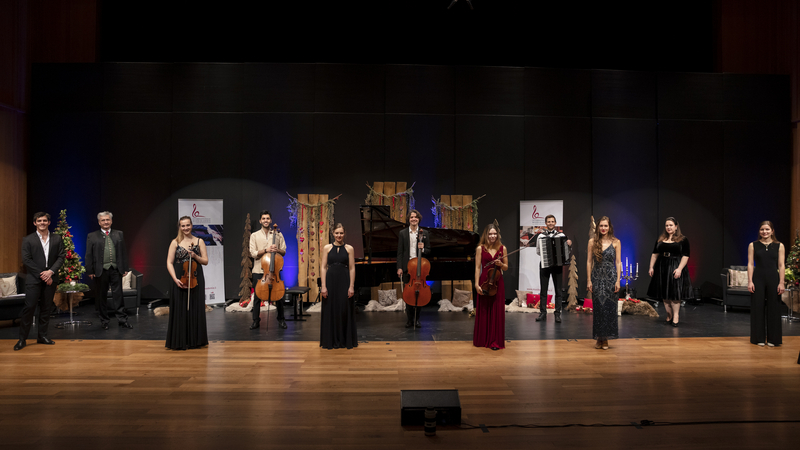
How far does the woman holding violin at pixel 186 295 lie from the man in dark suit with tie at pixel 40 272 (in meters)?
1.47

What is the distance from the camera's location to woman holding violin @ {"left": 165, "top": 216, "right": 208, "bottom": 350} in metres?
5.12

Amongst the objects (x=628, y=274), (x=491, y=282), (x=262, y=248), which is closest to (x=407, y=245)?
(x=491, y=282)

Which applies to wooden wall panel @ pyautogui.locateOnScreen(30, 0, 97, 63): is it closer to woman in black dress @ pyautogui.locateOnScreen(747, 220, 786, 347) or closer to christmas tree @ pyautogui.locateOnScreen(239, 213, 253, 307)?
christmas tree @ pyautogui.locateOnScreen(239, 213, 253, 307)

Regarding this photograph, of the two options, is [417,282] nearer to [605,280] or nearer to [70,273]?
[605,280]

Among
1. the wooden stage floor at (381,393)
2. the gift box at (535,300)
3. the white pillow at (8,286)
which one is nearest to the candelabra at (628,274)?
the gift box at (535,300)

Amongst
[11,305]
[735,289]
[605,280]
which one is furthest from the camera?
[735,289]

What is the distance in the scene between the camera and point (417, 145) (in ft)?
29.4

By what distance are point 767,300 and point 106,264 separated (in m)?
8.35

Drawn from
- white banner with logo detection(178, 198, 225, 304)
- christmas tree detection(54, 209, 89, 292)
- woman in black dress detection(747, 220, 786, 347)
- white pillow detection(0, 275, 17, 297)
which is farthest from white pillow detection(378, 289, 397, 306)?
white pillow detection(0, 275, 17, 297)

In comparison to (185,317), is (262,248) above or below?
above

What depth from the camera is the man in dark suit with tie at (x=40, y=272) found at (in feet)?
17.4

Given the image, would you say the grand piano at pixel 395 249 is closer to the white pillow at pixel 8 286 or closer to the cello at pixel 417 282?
the cello at pixel 417 282

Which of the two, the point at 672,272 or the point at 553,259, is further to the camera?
the point at 553,259

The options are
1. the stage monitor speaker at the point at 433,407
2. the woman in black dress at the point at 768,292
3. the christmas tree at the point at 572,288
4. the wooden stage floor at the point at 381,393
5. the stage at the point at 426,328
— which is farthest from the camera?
the christmas tree at the point at 572,288
